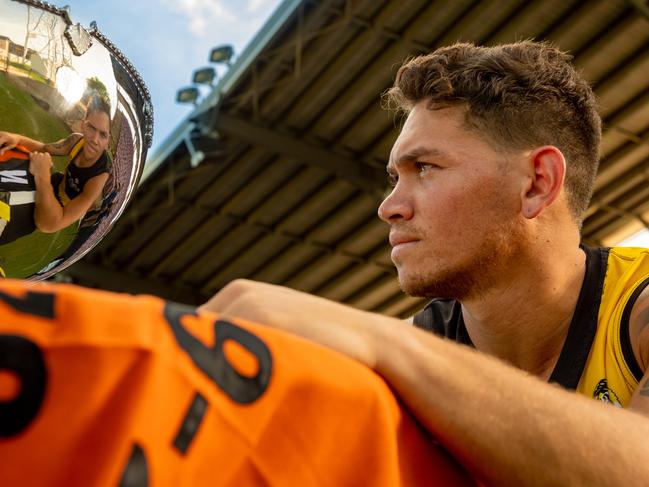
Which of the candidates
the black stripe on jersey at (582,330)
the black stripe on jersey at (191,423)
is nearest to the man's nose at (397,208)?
the black stripe on jersey at (582,330)

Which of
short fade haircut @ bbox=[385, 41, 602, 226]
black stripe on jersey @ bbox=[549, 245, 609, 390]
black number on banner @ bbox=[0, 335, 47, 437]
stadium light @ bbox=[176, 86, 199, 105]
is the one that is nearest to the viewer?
black number on banner @ bbox=[0, 335, 47, 437]

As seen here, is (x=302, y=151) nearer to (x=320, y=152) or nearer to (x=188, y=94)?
(x=320, y=152)

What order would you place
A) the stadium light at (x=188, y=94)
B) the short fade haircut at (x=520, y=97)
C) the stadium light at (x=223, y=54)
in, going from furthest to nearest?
1. the stadium light at (x=188, y=94)
2. the stadium light at (x=223, y=54)
3. the short fade haircut at (x=520, y=97)

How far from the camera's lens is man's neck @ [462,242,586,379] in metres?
1.89

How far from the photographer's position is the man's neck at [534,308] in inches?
74.5

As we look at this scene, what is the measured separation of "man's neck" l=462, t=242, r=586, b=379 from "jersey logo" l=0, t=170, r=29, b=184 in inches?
39.4

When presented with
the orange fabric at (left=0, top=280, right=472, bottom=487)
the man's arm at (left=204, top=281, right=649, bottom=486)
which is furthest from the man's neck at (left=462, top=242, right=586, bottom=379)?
→ the orange fabric at (left=0, top=280, right=472, bottom=487)

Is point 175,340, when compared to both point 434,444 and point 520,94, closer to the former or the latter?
point 434,444

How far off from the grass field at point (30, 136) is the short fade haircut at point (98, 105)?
0.22 ft

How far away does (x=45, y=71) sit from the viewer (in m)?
1.35

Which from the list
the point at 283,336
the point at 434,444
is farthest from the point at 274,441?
the point at 434,444

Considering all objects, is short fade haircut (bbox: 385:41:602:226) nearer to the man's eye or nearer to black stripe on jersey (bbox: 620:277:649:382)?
the man's eye

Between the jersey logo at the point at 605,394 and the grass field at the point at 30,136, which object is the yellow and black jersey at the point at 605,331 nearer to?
the jersey logo at the point at 605,394

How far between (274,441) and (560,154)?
150cm
